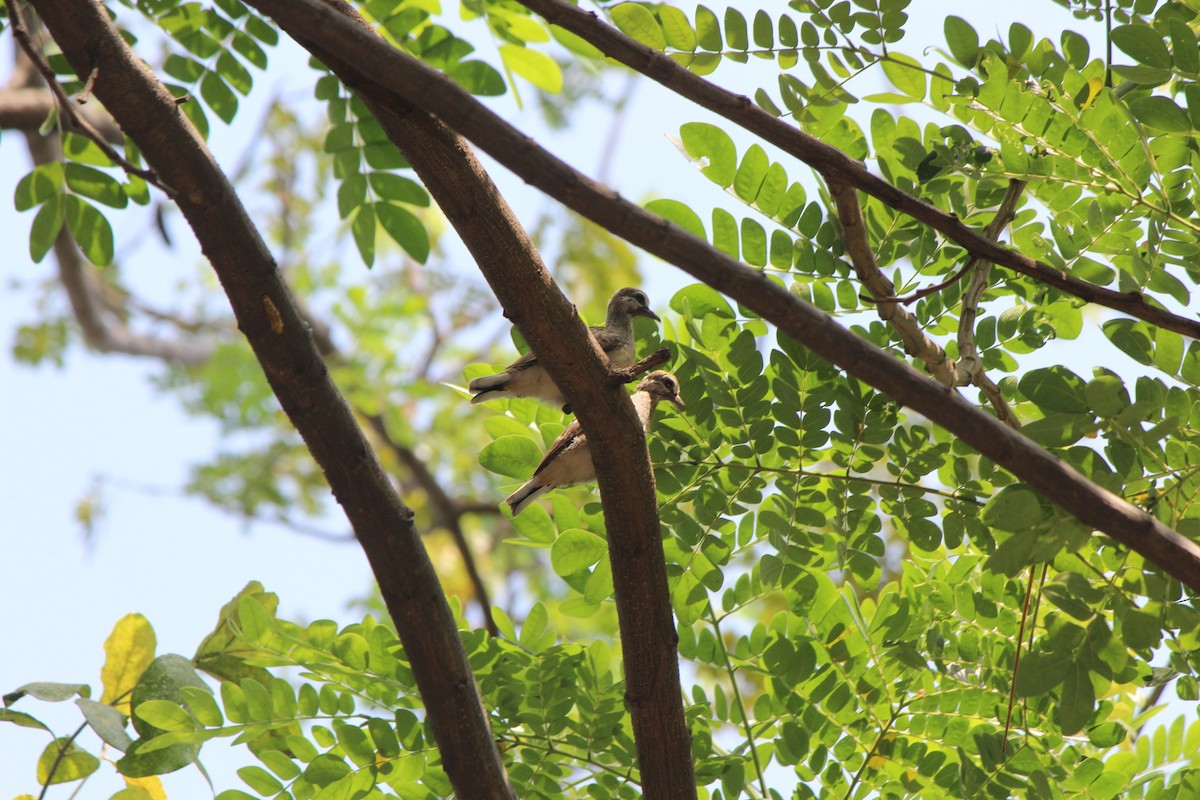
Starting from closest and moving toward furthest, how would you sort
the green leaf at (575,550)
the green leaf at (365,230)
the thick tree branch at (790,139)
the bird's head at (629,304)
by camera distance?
the thick tree branch at (790,139) < the green leaf at (575,550) < the green leaf at (365,230) < the bird's head at (629,304)

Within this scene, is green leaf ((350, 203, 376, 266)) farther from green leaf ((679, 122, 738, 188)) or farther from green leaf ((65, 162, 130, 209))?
green leaf ((679, 122, 738, 188))

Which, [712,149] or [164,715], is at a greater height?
[712,149]

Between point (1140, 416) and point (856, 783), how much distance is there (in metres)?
1.35

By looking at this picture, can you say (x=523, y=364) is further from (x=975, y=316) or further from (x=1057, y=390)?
(x=1057, y=390)

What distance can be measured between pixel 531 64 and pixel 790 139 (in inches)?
43.9

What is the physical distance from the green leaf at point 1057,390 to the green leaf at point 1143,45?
2.29 feet

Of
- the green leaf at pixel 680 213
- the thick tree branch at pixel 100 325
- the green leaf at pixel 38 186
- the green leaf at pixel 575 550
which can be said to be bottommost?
the green leaf at pixel 575 550

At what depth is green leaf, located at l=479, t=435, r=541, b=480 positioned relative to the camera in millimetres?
3045

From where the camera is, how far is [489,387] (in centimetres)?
323

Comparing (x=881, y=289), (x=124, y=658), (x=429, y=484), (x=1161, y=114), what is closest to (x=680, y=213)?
(x=881, y=289)

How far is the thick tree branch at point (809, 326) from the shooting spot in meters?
1.81

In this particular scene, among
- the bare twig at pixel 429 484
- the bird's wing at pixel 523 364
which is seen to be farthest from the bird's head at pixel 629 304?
the bare twig at pixel 429 484

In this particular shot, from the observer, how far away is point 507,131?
1885 mm

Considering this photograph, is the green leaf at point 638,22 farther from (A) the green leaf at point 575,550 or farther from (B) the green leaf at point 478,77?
(A) the green leaf at point 575,550
